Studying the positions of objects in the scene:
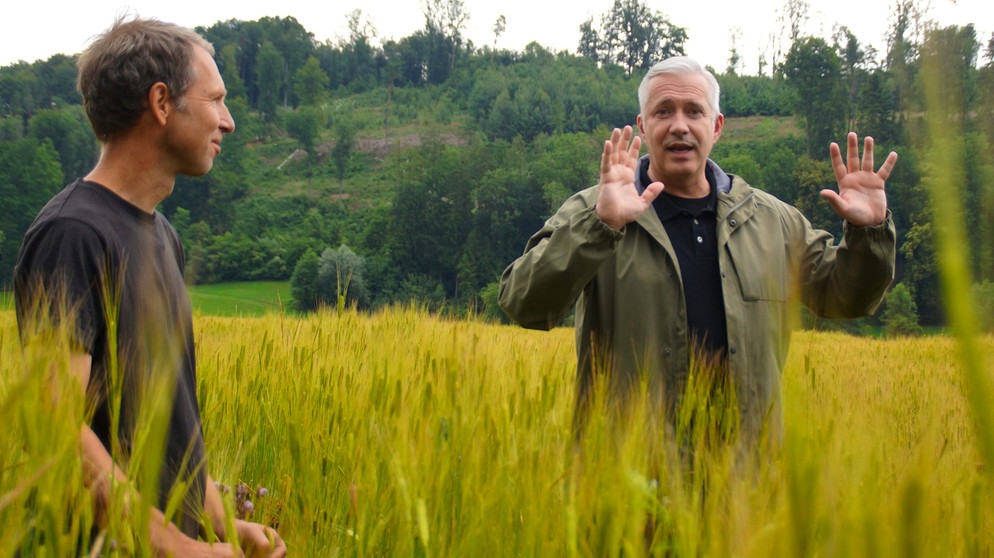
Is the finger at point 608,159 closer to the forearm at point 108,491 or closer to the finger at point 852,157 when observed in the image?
the finger at point 852,157

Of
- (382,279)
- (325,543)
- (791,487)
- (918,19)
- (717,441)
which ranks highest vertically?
(918,19)

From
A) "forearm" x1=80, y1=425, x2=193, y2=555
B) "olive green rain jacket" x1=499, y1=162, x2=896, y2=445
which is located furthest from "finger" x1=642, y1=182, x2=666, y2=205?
"forearm" x1=80, y1=425, x2=193, y2=555

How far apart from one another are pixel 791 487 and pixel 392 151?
106 meters

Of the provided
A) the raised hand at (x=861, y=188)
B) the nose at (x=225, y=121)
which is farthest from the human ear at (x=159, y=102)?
the raised hand at (x=861, y=188)

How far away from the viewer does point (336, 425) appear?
190 centimetres

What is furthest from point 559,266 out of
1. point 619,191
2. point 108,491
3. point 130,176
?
point 108,491

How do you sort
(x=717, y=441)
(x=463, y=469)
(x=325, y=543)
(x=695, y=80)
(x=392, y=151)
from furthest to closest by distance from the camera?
(x=392, y=151), (x=695, y=80), (x=717, y=441), (x=325, y=543), (x=463, y=469)

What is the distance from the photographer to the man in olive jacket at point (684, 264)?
2.44 metres

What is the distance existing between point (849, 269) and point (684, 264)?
0.49 metres

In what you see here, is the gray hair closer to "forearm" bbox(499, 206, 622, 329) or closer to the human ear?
"forearm" bbox(499, 206, 622, 329)

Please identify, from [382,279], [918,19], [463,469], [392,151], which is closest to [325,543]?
[463,469]

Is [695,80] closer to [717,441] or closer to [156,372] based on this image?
[717,441]

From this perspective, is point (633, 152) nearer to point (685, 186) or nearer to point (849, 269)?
point (685, 186)

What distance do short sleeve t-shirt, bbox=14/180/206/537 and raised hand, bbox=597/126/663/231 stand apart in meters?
1.16
